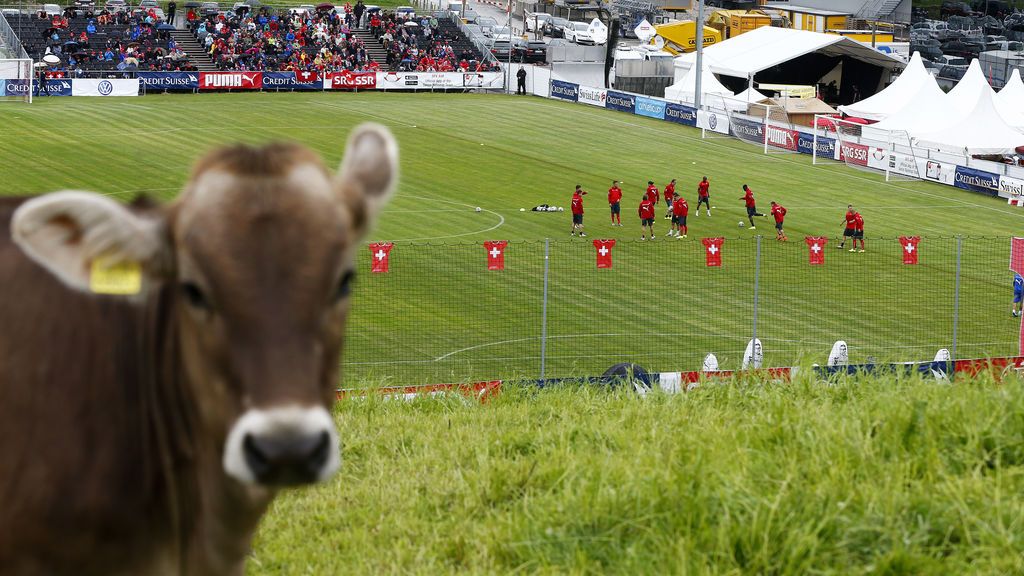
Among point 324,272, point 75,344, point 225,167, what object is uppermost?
point 225,167

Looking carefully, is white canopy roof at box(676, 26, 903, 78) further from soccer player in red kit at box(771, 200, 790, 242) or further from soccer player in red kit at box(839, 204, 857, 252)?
soccer player in red kit at box(839, 204, 857, 252)

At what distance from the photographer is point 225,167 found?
12.7 ft

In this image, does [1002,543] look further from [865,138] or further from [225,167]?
[865,138]

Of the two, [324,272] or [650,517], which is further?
[650,517]

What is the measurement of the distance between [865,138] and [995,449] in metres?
43.8

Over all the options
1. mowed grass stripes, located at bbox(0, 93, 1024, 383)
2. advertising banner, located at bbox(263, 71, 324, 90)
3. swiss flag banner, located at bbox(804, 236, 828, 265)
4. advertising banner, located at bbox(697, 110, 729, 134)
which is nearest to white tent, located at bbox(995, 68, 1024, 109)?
mowed grass stripes, located at bbox(0, 93, 1024, 383)

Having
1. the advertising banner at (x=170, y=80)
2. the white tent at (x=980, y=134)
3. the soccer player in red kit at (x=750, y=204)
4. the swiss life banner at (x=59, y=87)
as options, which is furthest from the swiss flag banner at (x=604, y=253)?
the advertising banner at (x=170, y=80)

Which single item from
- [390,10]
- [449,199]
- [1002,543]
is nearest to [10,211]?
[1002,543]

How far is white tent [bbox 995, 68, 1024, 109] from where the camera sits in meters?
49.3

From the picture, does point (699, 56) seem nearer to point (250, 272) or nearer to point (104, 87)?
point (104, 87)

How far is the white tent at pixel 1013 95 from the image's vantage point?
162 feet

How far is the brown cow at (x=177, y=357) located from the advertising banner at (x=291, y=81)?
6143 cm

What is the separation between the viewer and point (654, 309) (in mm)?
26453

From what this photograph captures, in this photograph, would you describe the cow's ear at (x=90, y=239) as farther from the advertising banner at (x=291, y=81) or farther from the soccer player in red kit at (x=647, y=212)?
the advertising banner at (x=291, y=81)
